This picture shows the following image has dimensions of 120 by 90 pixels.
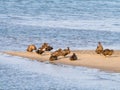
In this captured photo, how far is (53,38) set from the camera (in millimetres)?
43156

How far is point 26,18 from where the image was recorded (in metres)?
Answer: 56.9

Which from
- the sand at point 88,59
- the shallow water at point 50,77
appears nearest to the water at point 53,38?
the shallow water at point 50,77

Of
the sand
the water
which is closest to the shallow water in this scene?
the water

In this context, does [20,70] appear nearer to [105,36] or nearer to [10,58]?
[10,58]

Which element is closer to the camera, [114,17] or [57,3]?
[114,17]

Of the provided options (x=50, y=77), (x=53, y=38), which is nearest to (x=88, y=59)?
(x=50, y=77)

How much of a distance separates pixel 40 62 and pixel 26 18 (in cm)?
2382

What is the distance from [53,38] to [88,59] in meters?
9.70

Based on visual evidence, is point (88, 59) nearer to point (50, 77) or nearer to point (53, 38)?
point (50, 77)

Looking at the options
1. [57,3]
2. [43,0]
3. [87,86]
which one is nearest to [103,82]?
[87,86]

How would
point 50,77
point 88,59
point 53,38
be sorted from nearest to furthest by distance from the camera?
point 50,77 < point 88,59 < point 53,38

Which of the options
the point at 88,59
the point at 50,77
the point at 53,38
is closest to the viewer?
the point at 50,77

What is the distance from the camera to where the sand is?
31969mm

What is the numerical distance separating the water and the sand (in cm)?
68
